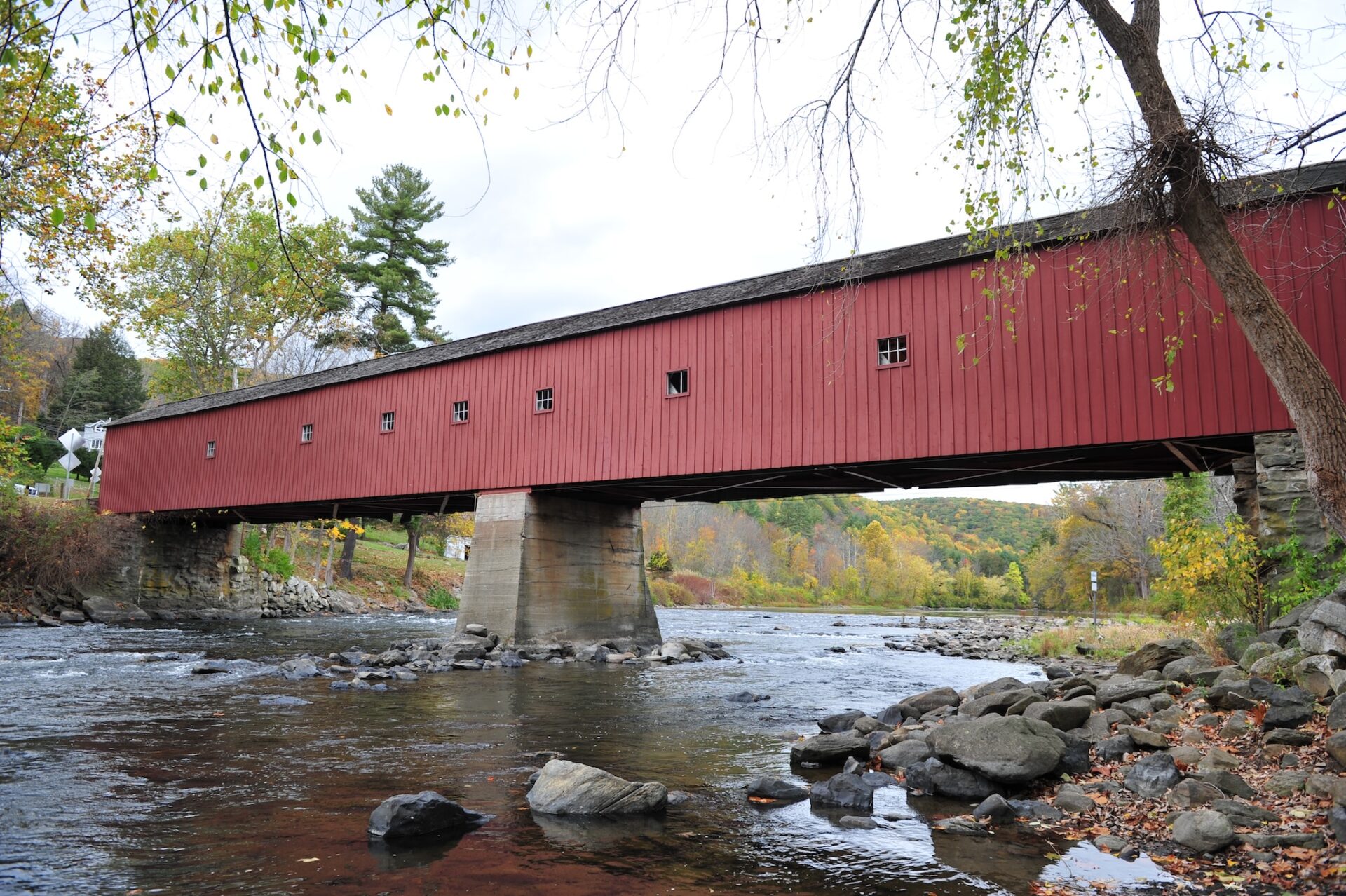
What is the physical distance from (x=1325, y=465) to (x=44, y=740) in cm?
852

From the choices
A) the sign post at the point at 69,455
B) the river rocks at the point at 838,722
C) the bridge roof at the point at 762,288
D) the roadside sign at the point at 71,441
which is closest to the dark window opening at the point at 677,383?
the bridge roof at the point at 762,288

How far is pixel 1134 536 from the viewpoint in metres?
31.9

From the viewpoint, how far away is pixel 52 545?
20.3m

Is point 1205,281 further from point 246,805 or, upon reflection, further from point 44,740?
point 44,740

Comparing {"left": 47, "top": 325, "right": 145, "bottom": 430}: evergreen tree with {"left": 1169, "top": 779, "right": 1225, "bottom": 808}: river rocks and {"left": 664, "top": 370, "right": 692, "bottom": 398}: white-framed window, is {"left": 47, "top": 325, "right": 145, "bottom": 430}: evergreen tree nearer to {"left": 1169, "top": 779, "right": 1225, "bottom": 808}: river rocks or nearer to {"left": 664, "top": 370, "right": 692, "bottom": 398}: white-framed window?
{"left": 664, "top": 370, "right": 692, "bottom": 398}: white-framed window

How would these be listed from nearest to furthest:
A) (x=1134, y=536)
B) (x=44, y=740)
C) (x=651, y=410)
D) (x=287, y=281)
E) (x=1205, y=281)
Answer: (x=44, y=740) < (x=1205, y=281) < (x=651, y=410) < (x=287, y=281) < (x=1134, y=536)

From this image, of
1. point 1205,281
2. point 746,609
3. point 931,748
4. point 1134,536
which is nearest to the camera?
point 931,748

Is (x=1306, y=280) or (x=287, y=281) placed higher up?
(x=287, y=281)

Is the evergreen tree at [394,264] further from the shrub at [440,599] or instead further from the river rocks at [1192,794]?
the river rocks at [1192,794]

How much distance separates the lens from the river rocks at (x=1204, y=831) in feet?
12.4

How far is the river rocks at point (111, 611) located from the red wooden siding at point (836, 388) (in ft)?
17.2

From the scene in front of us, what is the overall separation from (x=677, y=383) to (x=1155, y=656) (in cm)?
753

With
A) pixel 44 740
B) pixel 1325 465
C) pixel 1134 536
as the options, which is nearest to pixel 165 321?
pixel 44 740

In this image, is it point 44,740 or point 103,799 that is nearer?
point 103,799
